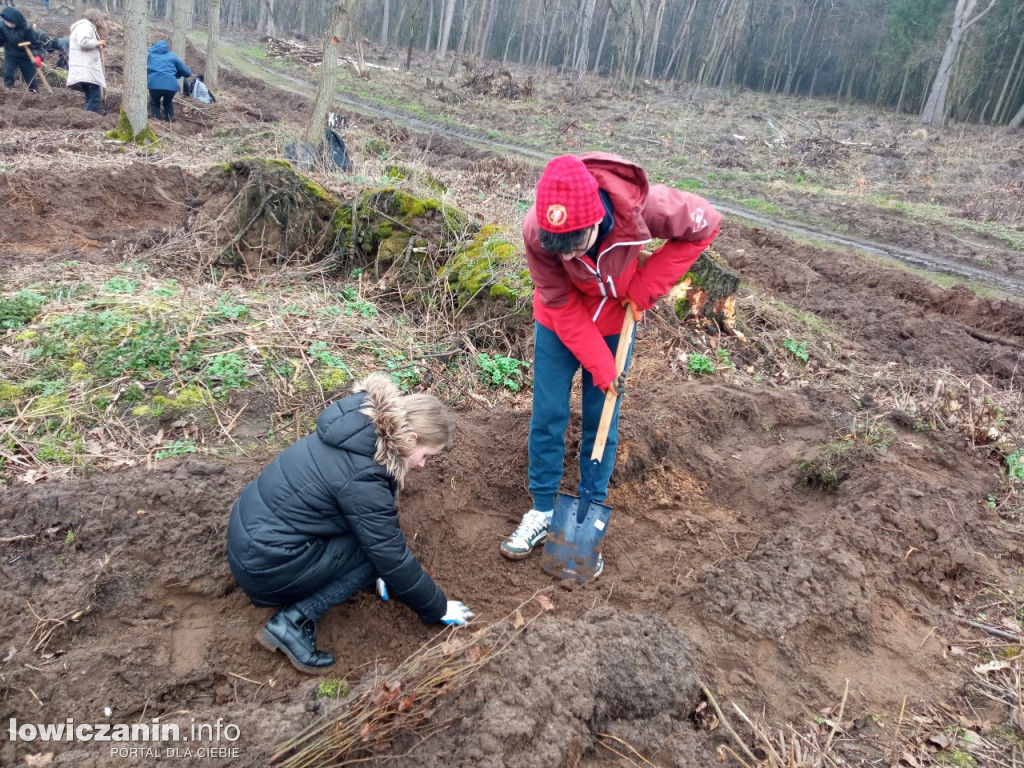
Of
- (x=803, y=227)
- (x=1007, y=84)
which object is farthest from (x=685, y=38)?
(x=803, y=227)

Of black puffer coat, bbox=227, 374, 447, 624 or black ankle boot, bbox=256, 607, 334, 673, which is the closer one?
black puffer coat, bbox=227, 374, 447, 624

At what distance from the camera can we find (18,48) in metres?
11.5

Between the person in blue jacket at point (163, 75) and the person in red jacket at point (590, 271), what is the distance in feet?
37.3

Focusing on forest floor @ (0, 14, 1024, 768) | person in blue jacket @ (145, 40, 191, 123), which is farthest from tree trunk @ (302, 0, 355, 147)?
person in blue jacket @ (145, 40, 191, 123)

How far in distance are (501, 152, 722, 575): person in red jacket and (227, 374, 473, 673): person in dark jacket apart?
0.78 metres

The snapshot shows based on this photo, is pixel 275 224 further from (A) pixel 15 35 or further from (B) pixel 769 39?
(B) pixel 769 39

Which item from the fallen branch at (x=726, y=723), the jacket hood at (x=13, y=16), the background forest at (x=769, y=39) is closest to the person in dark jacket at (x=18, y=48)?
the jacket hood at (x=13, y=16)

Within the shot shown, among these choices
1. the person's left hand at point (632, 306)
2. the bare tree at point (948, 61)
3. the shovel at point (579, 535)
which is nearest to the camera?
the person's left hand at point (632, 306)

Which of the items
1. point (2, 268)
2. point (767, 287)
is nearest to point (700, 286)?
point (767, 287)

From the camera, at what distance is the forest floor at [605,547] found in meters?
2.21

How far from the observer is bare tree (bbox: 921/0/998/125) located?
21953mm

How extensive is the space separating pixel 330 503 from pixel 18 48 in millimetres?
14432

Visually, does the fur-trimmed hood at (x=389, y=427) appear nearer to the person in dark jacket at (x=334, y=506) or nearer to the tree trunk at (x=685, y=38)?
the person in dark jacket at (x=334, y=506)

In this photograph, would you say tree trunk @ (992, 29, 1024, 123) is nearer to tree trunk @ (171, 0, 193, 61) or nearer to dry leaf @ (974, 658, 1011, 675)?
tree trunk @ (171, 0, 193, 61)
